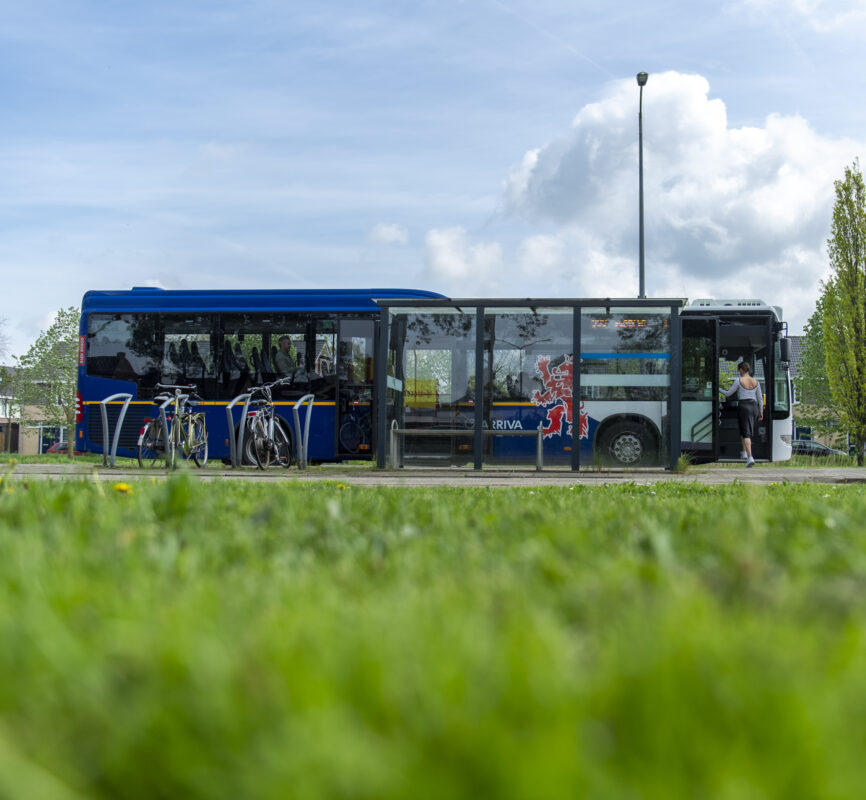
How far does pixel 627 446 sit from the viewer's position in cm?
1641

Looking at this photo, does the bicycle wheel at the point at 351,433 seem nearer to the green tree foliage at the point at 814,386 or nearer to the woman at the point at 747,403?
the woman at the point at 747,403

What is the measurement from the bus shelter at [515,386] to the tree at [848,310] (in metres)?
16.7

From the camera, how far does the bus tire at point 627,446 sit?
53.5 ft

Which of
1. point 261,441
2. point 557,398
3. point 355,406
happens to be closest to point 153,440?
point 261,441

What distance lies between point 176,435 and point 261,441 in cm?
157

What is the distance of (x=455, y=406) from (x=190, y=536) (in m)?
13.8

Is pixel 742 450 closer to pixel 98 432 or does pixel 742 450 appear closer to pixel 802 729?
pixel 98 432

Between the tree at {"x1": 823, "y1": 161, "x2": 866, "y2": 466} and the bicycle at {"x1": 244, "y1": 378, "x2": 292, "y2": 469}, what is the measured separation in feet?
66.5

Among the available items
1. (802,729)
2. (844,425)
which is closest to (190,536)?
(802,729)

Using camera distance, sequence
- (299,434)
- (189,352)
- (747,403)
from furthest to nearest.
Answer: (189,352), (747,403), (299,434)

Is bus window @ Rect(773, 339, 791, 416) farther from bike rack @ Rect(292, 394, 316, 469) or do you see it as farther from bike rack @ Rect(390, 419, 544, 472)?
bike rack @ Rect(292, 394, 316, 469)

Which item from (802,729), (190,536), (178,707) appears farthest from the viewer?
(190,536)

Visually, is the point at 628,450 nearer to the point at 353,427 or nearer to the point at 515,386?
the point at 515,386

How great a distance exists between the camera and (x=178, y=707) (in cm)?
108
